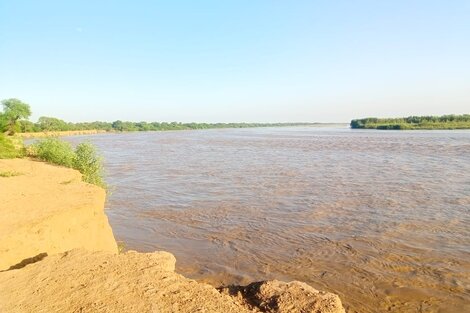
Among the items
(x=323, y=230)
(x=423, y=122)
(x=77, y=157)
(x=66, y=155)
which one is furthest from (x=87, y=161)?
(x=423, y=122)

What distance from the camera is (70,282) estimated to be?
4.71 m

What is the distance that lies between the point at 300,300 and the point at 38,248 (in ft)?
15.0

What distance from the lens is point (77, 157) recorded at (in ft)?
49.5

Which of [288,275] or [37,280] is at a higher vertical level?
[37,280]

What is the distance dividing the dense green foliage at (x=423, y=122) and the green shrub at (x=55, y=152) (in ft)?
263

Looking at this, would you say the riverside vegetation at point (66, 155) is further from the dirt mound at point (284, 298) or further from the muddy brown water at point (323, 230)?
the dirt mound at point (284, 298)

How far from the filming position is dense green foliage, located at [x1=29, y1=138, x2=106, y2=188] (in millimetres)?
14070

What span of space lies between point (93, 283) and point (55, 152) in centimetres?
1346

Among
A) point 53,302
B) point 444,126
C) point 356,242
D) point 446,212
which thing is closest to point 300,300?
point 53,302

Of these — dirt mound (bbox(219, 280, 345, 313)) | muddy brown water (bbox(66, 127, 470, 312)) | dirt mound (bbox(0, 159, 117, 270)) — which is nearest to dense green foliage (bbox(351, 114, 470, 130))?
muddy brown water (bbox(66, 127, 470, 312))

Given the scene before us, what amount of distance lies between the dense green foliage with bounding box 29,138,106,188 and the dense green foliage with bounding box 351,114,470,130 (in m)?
80.3

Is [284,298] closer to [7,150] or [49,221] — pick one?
[49,221]

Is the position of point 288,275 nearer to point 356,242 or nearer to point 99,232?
point 356,242

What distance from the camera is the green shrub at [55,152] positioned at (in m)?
15.8
